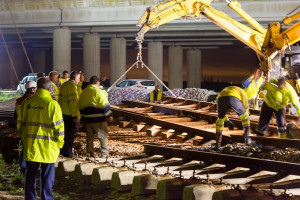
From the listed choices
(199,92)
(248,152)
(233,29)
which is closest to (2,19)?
(199,92)

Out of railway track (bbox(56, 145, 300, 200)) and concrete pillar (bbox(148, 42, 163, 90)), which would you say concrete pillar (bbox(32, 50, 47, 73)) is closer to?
concrete pillar (bbox(148, 42, 163, 90))

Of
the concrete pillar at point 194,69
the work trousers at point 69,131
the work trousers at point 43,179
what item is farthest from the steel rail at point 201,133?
the concrete pillar at point 194,69

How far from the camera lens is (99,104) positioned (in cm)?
1017

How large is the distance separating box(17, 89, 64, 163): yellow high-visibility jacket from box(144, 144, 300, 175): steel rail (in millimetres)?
2959

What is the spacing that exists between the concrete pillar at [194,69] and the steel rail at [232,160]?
4123 centimetres

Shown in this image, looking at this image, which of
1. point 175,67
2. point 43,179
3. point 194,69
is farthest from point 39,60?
point 43,179

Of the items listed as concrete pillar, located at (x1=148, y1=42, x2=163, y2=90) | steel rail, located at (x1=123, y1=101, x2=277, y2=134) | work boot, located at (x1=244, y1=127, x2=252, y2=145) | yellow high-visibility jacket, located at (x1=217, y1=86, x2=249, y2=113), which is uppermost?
concrete pillar, located at (x1=148, y1=42, x2=163, y2=90)

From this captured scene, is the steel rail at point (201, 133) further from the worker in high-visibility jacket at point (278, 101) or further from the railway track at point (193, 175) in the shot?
the railway track at point (193, 175)

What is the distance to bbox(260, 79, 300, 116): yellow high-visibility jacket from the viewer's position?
11.4 meters

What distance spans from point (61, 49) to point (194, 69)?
15521mm

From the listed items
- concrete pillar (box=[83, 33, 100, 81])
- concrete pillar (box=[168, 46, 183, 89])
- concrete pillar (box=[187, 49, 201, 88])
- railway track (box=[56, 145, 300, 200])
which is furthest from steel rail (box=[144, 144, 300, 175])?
concrete pillar (box=[187, 49, 201, 88])

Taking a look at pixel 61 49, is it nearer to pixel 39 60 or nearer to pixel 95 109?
pixel 39 60

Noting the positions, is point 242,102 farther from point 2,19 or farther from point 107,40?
point 107,40

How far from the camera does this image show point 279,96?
11648 mm
